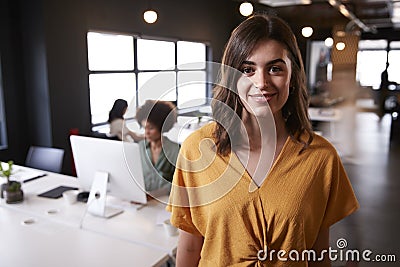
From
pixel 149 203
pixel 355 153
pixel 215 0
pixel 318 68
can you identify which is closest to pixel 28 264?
pixel 149 203

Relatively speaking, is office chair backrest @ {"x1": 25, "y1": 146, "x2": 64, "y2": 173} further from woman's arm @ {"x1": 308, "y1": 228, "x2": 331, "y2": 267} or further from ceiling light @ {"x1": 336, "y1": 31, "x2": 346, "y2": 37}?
ceiling light @ {"x1": 336, "y1": 31, "x2": 346, "y2": 37}

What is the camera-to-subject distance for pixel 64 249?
1602mm

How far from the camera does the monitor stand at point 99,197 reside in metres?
1.95

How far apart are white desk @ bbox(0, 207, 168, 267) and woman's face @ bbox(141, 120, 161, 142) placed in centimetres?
Result: 55

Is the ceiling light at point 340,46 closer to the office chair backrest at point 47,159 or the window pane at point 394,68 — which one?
the window pane at point 394,68

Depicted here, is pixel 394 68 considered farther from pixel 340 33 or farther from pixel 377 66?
pixel 340 33

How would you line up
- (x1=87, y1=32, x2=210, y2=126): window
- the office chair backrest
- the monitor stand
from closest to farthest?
the monitor stand < the office chair backrest < (x1=87, y1=32, x2=210, y2=126): window

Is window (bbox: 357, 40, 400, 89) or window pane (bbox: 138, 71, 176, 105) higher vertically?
window (bbox: 357, 40, 400, 89)

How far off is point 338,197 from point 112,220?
1310 millimetres

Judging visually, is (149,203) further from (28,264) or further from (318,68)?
(318,68)

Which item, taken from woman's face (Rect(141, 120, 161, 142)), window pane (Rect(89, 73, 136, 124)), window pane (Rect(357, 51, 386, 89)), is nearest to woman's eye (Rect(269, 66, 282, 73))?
woman's face (Rect(141, 120, 161, 142))

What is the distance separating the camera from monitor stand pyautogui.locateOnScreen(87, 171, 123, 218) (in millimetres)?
1946

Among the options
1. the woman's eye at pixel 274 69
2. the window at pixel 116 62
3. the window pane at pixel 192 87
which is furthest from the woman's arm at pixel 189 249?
the window at pixel 116 62

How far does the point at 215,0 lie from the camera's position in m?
7.04
